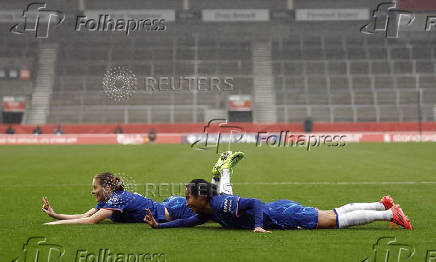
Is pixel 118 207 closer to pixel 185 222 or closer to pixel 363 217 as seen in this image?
pixel 185 222

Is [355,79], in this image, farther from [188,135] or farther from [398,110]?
[188,135]

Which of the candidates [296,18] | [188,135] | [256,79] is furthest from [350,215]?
[296,18]


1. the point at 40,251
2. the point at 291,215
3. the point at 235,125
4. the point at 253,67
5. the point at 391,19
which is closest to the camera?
the point at 40,251

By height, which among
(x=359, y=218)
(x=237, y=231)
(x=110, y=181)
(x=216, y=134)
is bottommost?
(x=237, y=231)

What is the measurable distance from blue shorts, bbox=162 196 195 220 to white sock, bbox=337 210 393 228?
217cm

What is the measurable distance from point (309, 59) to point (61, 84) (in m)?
24.8

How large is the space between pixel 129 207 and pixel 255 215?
79.0 inches

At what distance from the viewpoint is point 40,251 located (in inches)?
254

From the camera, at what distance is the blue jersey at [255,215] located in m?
7.42

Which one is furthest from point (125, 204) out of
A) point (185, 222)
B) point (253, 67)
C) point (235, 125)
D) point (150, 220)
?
point (253, 67)

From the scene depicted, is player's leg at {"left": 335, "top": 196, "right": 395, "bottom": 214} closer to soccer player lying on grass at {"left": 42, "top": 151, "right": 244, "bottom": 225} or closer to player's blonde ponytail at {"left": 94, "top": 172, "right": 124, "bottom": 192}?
soccer player lying on grass at {"left": 42, "top": 151, "right": 244, "bottom": 225}

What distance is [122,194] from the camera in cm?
813

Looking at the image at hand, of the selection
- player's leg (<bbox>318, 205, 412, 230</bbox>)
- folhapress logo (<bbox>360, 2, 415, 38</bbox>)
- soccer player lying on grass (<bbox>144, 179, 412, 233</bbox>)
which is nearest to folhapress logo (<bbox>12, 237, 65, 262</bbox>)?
soccer player lying on grass (<bbox>144, 179, 412, 233</bbox>)

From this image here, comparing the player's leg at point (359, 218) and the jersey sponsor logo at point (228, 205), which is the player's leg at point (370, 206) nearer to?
the player's leg at point (359, 218)
